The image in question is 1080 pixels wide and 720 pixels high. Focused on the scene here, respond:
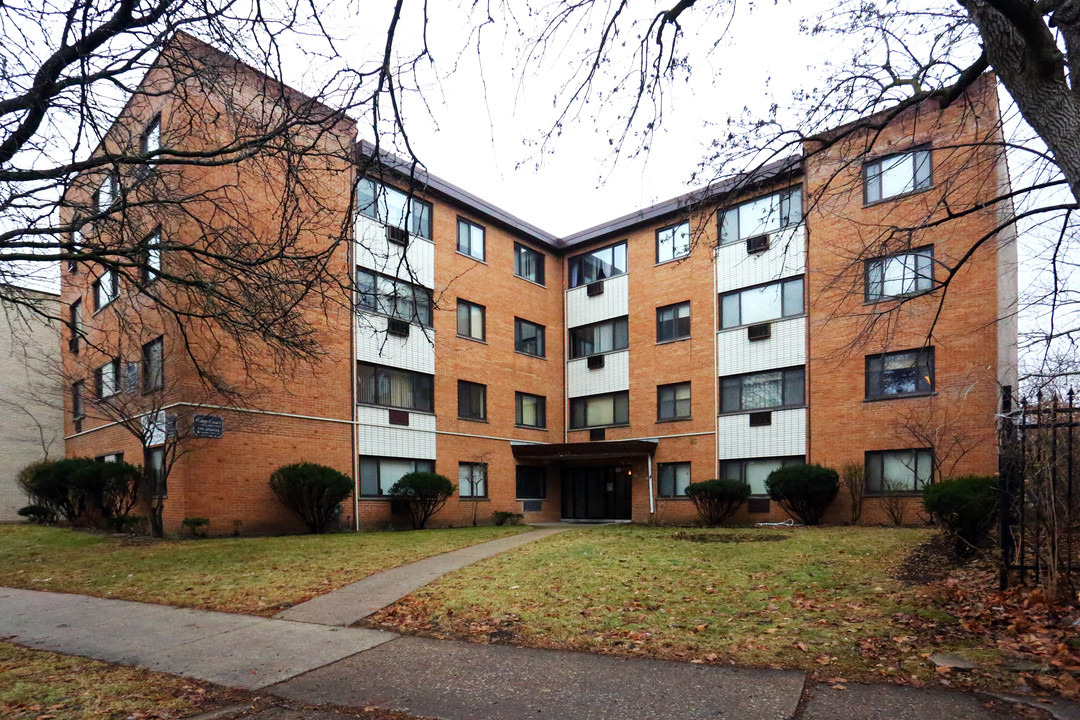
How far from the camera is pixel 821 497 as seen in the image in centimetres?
1986

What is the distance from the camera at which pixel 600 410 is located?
2727cm

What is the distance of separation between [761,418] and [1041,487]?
1547 centimetres

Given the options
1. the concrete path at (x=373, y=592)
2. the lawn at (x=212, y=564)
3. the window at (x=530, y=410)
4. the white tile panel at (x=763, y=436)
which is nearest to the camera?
the concrete path at (x=373, y=592)

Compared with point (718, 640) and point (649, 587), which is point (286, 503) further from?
point (718, 640)

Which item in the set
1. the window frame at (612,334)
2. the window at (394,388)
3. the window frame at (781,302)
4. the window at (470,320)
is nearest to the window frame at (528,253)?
the window frame at (612,334)

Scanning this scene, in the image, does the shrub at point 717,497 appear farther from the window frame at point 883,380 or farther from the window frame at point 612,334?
the window frame at point 612,334

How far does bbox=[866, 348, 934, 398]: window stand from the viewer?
19141 mm

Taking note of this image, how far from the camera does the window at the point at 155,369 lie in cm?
1694

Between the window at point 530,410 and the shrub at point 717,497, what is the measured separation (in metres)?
7.00

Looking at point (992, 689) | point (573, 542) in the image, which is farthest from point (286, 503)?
point (992, 689)

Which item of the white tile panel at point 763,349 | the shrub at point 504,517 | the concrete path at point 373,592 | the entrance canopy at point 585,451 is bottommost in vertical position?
the shrub at point 504,517

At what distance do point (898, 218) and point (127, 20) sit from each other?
18728mm

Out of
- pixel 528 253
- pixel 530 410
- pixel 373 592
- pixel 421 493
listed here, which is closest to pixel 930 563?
pixel 373 592

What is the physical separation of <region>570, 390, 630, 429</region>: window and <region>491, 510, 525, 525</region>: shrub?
4893mm
